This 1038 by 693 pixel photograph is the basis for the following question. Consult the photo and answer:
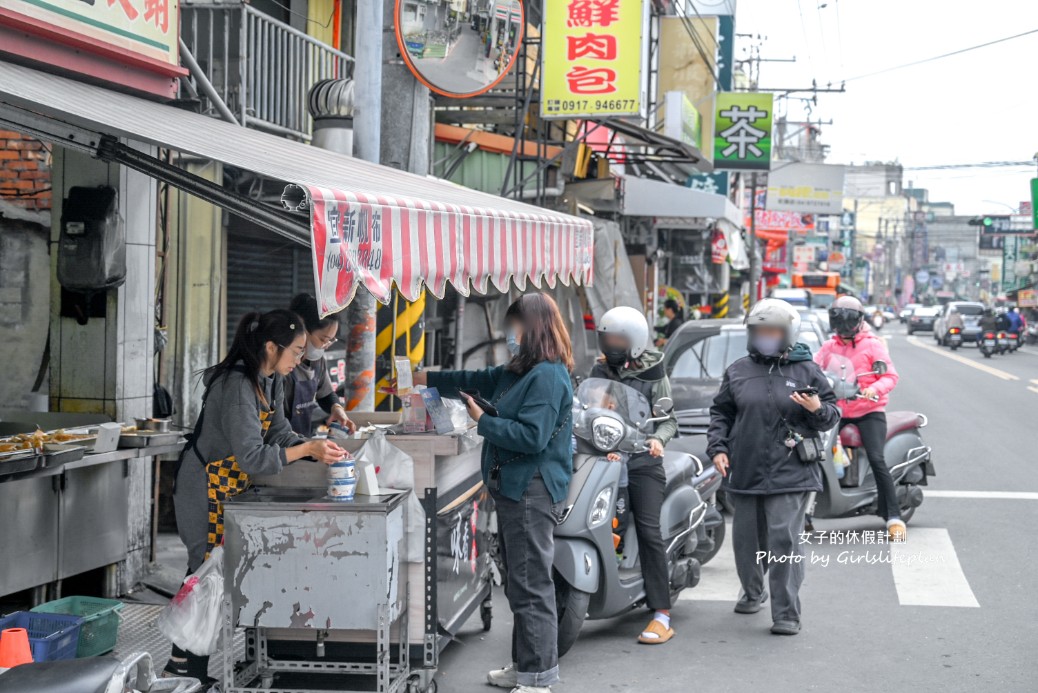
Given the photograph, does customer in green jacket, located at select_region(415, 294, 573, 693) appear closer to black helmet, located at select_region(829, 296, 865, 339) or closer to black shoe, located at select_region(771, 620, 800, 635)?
black shoe, located at select_region(771, 620, 800, 635)

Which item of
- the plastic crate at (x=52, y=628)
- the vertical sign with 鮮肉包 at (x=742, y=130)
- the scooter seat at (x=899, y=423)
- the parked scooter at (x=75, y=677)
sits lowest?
the plastic crate at (x=52, y=628)

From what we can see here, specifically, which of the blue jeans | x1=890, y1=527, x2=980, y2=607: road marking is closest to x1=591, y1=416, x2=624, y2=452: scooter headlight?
the blue jeans

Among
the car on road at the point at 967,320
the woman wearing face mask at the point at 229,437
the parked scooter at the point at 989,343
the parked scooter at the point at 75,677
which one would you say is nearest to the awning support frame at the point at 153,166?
the woman wearing face mask at the point at 229,437

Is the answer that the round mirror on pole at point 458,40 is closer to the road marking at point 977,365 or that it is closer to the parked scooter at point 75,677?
the parked scooter at point 75,677

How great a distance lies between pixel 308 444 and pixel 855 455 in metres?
5.65

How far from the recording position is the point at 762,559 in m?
6.86

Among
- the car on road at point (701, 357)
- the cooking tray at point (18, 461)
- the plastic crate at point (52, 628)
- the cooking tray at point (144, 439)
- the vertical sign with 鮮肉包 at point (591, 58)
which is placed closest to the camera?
the plastic crate at point (52, 628)

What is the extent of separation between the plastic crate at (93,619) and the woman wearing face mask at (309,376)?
1.36m

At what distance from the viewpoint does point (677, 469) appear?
7.05m

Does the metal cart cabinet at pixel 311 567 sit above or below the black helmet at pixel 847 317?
below

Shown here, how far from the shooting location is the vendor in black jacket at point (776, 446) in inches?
255

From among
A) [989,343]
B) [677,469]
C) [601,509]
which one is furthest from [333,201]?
[989,343]

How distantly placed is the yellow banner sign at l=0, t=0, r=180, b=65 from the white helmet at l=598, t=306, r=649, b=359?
12.3ft

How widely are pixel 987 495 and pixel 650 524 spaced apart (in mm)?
6199
